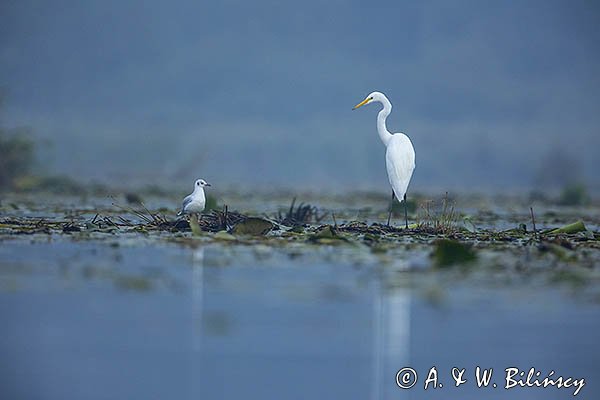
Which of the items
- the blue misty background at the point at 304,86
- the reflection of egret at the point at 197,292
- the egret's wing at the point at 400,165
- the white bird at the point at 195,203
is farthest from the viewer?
the blue misty background at the point at 304,86

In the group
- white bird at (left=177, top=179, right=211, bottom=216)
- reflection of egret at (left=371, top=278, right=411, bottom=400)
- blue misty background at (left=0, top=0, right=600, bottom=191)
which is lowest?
reflection of egret at (left=371, top=278, right=411, bottom=400)

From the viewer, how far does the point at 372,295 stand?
31.4 ft

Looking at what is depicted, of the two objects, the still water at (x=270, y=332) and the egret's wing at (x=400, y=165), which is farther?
the egret's wing at (x=400, y=165)

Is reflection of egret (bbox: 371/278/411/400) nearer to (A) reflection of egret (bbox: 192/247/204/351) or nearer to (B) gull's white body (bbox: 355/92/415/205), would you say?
(A) reflection of egret (bbox: 192/247/204/351)

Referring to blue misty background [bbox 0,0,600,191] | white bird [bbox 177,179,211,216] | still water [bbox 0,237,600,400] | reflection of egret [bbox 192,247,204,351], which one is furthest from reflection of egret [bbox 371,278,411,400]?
blue misty background [bbox 0,0,600,191]

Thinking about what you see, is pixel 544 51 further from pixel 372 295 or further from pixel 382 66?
pixel 372 295

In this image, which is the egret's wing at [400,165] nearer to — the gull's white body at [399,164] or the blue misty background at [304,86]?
the gull's white body at [399,164]

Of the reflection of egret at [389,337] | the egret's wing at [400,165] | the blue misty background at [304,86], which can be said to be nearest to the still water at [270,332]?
the reflection of egret at [389,337]

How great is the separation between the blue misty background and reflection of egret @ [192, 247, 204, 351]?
35.7 m

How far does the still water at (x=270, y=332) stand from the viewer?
7.43 metres

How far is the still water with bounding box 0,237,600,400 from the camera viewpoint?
743 cm

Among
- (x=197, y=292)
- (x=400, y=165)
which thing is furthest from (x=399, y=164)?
(x=197, y=292)

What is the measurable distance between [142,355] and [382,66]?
10165 cm

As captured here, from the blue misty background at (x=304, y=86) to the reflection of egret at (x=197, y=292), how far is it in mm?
35650
